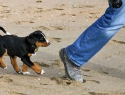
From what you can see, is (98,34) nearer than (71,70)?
Yes

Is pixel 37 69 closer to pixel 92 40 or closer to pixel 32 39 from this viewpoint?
pixel 32 39

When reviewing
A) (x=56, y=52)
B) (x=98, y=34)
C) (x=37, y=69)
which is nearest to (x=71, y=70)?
(x=37, y=69)

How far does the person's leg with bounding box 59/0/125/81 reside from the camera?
4.75 meters

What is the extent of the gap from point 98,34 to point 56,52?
60.6 inches

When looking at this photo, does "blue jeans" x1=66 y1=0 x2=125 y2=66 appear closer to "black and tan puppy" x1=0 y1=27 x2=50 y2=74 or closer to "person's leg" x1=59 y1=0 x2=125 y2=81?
"person's leg" x1=59 y1=0 x2=125 y2=81

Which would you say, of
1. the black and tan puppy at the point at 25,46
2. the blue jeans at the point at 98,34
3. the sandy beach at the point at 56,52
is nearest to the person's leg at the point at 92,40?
the blue jeans at the point at 98,34

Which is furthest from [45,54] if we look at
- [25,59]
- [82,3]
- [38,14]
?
[82,3]

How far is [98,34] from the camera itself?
485cm

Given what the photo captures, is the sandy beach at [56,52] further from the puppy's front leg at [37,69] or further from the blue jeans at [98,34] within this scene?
the blue jeans at [98,34]

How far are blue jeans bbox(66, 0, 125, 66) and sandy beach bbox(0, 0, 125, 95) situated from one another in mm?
325

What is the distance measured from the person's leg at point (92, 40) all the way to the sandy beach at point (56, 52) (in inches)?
7.2

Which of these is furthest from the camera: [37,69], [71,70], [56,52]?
[56,52]

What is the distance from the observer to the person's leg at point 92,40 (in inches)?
187

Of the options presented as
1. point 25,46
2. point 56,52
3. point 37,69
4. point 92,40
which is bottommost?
point 56,52
